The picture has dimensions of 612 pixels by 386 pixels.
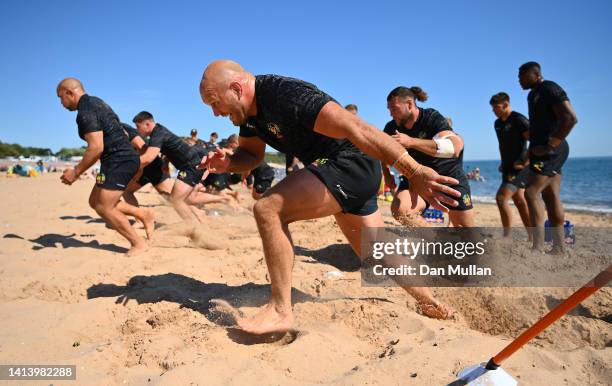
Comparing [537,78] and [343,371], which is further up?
[537,78]

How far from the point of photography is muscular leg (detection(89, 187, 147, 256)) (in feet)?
15.6

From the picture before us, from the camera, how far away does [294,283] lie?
3475 millimetres

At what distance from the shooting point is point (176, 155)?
6.57 meters

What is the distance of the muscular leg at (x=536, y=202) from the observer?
14.9 feet

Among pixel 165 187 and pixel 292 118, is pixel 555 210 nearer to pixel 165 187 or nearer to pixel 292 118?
pixel 292 118

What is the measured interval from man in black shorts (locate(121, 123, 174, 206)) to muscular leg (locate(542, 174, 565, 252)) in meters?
5.47

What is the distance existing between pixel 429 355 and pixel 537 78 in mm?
4127

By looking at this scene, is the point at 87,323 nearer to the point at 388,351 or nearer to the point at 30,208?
the point at 388,351

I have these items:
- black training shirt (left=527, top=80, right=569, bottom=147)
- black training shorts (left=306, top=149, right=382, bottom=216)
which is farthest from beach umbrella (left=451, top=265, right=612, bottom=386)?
black training shirt (left=527, top=80, right=569, bottom=147)

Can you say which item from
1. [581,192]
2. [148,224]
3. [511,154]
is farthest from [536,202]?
[581,192]

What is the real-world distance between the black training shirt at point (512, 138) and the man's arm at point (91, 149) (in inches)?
213

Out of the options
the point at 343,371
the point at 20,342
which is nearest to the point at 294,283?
the point at 343,371

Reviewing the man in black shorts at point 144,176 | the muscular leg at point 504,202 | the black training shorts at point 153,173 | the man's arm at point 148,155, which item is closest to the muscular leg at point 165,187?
the man in black shorts at point 144,176

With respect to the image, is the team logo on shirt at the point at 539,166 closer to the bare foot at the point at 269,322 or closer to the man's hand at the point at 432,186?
the man's hand at the point at 432,186
